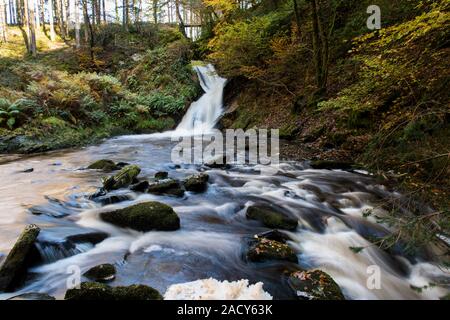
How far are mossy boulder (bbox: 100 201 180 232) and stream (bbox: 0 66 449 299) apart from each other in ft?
0.37

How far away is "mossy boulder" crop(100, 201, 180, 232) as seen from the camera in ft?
15.8

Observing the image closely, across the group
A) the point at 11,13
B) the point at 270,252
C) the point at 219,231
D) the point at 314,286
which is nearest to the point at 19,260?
the point at 219,231

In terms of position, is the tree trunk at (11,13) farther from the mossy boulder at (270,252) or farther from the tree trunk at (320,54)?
the mossy boulder at (270,252)

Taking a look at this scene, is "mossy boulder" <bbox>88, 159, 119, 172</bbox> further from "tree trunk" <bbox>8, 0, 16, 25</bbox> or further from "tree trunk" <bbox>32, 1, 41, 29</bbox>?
"tree trunk" <bbox>8, 0, 16, 25</bbox>

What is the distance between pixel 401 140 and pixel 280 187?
2.51 metres

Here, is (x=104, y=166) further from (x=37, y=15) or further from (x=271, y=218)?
(x=37, y=15)

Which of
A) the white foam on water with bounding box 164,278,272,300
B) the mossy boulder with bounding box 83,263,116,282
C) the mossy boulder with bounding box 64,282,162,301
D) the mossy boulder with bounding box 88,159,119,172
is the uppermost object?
the mossy boulder with bounding box 88,159,119,172

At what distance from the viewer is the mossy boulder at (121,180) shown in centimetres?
664

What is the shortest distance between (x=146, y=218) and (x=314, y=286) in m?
2.54

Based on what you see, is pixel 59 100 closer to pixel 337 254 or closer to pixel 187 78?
pixel 187 78

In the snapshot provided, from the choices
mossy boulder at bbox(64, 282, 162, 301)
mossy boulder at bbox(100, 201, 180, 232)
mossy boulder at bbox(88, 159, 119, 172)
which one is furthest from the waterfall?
mossy boulder at bbox(64, 282, 162, 301)

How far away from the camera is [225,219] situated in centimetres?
554
